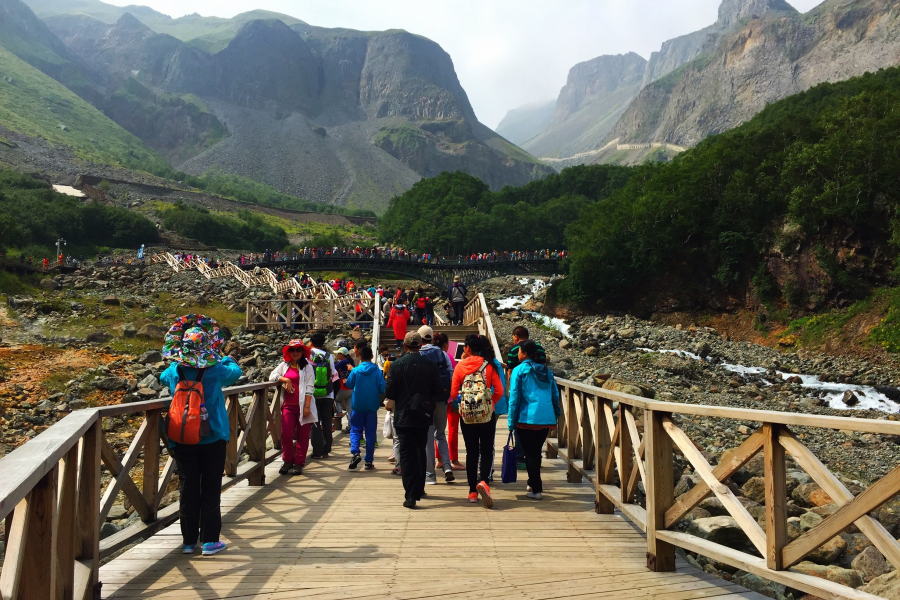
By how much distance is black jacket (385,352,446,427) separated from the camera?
6.39m

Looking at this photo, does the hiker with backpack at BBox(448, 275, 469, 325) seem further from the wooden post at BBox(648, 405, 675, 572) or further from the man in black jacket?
the wooden post at BBox(648, 405, 675, 572)

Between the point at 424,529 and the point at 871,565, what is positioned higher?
the point at 424,529

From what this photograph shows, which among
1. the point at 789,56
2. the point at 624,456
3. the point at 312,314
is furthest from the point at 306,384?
the point at 789,56

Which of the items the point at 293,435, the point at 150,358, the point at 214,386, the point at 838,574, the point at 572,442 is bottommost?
the point at 150,358

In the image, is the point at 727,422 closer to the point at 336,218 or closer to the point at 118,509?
the point at 118,509

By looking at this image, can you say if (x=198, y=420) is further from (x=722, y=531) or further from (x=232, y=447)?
(x=722, y=531)

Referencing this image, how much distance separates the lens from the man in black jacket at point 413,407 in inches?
250

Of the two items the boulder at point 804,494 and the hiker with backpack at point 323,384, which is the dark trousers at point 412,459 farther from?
the boulder at point 804,494

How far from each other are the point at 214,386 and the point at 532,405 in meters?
3.14

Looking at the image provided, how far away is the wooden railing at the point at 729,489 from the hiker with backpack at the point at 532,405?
1.46ft

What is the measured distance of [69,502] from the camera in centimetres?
337

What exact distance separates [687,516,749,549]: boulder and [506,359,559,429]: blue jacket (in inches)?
→ 69.4

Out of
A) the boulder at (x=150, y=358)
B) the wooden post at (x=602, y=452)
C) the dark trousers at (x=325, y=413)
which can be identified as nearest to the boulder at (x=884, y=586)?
the wooden post at (x=602, y=452)

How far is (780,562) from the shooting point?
10.7 feet
